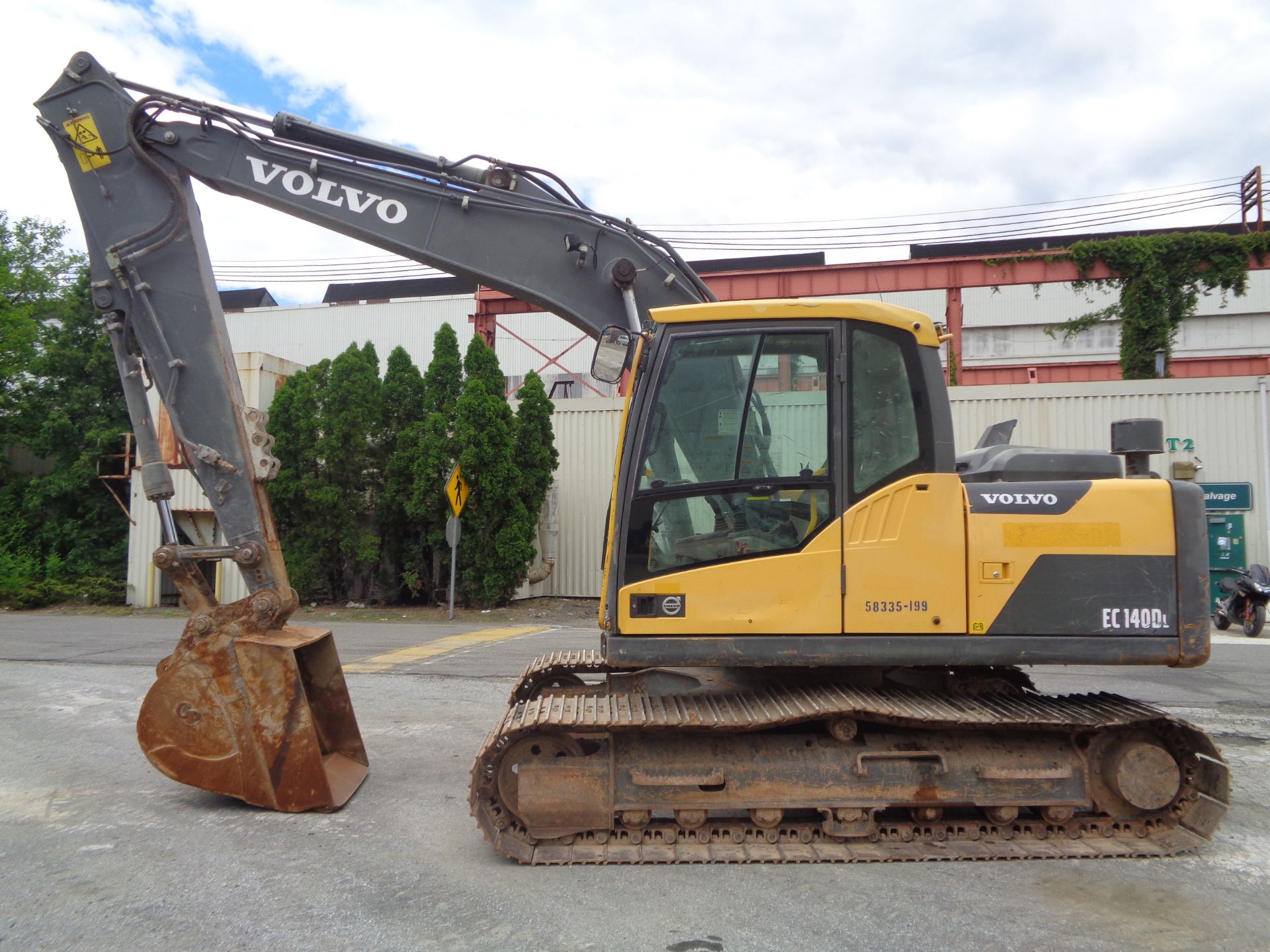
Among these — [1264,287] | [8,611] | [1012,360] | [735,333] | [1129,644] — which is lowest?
[8,611]

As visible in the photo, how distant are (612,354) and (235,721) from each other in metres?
2.89

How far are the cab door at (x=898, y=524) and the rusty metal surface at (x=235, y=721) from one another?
9.98 ft

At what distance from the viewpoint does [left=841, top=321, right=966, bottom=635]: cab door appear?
438 centimetres

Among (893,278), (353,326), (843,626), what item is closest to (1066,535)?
(843,626)

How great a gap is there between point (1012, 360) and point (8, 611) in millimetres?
34465

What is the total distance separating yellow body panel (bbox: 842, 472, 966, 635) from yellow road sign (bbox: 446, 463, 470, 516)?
1318 centimetres

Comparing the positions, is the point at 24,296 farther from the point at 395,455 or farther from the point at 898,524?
the point at 898,524

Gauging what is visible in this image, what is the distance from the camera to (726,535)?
14.6 feet

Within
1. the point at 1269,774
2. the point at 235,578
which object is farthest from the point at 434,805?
the point at 235,578

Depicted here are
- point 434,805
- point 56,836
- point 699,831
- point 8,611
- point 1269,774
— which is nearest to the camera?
point 699,831

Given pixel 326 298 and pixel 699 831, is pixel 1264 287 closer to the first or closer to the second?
pixel 699 831

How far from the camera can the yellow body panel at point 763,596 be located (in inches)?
172

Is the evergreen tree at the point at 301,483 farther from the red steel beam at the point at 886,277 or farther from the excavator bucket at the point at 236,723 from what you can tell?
the excavator bucket at the point at 236,723

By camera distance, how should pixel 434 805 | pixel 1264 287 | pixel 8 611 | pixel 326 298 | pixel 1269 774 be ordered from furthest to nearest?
pixel 326 298 → pixel 1264 287 → pixel 8 611 → pixel 1269 774 → pixel 434 805
